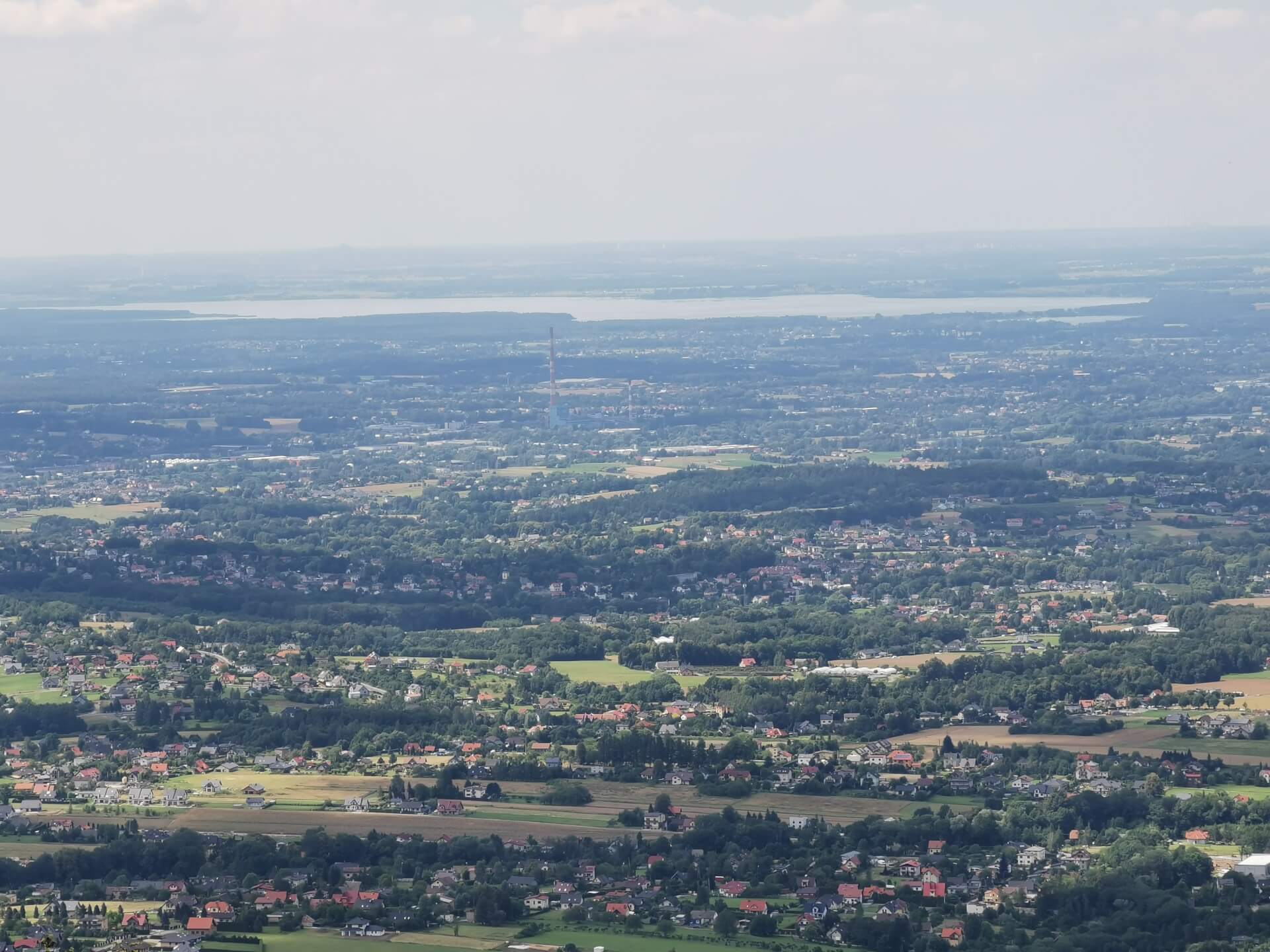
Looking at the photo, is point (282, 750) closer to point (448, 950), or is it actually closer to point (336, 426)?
point (448, 950)

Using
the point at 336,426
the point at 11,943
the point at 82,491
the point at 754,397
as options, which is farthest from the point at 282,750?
the point at 754,397

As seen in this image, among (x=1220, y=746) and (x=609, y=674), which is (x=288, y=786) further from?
(x=1220, y=746)

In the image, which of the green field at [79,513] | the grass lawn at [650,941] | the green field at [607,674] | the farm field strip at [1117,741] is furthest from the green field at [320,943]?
the green field at [79,513]

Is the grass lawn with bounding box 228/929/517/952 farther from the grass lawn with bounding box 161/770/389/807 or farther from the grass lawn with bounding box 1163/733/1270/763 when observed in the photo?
the grass lawn with bounding box 1163/733/1270/763

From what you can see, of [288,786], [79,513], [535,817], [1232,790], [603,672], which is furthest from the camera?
[79,513]

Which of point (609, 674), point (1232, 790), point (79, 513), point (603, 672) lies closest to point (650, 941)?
point (1232, 790)

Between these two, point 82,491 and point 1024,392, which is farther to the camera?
point 1024,392

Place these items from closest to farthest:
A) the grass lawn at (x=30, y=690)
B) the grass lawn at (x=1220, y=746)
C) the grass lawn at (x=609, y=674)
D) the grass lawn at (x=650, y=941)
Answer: the grass lawn at (x=650, y=941), the grass lawn at (x=1220, y=746), the grass lawn at (x=30, y=690), the grass lawn at (x=609, y=674)

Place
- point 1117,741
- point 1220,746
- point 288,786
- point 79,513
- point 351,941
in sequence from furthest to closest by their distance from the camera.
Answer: point 79,513
point 1117,741
point 1220,746
point 288,786
point 351,941

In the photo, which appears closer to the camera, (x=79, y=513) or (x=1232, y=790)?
(x=1232, y=790)

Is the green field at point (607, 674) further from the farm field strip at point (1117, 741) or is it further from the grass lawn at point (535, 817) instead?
the grass lawn at point (535, 817)

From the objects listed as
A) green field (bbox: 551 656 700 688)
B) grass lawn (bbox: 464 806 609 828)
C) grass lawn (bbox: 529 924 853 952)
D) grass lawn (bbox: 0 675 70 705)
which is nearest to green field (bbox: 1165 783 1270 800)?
grass lawn (bbox: 464 806 609 828)
